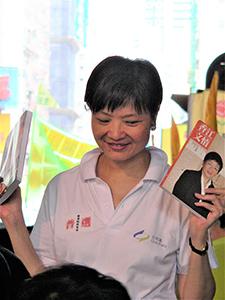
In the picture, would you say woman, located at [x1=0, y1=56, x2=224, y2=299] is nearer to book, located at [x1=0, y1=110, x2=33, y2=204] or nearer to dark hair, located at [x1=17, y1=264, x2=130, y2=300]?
book, located at [x1=0, y1=110, x2=33, y2=204]

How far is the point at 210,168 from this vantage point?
112 cm

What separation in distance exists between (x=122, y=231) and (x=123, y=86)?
46cm

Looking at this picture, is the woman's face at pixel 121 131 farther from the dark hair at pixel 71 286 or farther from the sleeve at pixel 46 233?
the dark hair at pixel 71 286

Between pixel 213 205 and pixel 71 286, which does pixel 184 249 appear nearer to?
pixel 213 205

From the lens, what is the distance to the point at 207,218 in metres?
1.08

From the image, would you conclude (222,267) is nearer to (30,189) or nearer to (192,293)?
(192,293)

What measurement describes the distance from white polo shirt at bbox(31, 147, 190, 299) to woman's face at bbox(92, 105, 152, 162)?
0.13 meters

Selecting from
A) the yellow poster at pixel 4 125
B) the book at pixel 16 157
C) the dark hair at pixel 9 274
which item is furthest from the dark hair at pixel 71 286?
the yellow poster at pixel 4 125

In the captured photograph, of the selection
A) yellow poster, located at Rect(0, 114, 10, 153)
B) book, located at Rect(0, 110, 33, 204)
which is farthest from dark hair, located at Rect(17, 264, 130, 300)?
yellow poster, located at Rect(0, 114, 10, 153)

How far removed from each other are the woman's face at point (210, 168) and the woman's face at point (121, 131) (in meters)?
0.21

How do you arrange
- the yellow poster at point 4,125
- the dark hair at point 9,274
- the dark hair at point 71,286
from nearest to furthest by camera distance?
the dark hair at point 71,286, the dark hair at point 9,274, the yellow poster at point 4,125

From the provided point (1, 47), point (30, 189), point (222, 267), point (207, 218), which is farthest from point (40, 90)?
point (207, 218)

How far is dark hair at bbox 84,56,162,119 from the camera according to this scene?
44.3 inches

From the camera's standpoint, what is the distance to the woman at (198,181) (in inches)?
42.9
